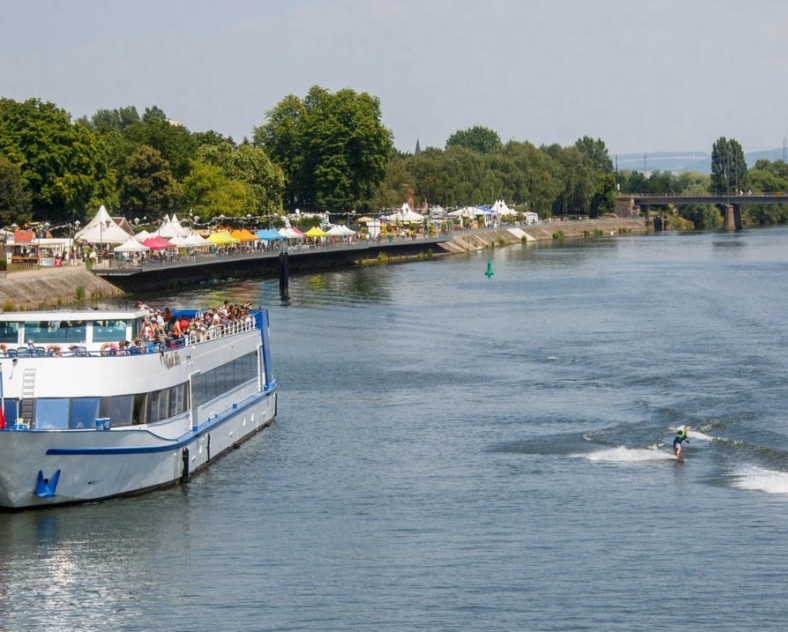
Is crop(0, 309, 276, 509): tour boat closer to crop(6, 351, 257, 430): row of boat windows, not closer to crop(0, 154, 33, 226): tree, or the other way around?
crop(6, 351, 257, 430): row of boat windows

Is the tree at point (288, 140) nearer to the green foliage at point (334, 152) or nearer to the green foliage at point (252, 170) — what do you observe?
the green foliage at point (334, 152)

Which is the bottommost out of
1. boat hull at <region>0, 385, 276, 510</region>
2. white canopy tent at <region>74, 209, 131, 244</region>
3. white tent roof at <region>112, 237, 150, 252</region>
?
boat hull at <region>0, 385, 276, 510</region>

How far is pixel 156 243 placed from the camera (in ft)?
375

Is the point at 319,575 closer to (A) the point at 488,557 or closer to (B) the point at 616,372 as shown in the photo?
(A) the point at 488,557

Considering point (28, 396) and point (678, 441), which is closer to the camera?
point (28, 396)

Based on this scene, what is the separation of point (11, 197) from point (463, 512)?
8884 cm

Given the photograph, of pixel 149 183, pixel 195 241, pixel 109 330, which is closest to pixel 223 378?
pixel 109 330

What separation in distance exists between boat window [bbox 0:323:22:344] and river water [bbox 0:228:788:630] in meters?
5.72

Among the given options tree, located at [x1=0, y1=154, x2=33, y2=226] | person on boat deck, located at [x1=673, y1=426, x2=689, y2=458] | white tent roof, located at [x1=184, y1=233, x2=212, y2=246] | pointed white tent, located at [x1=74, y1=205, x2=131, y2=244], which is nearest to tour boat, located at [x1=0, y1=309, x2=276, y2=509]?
person on boat deck, located at [x1=673, y1=426, x2=689, y2=458]

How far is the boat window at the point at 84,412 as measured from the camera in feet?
120

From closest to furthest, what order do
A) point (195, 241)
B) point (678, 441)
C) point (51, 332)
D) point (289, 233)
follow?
point (51, 332) < point (678, 441) < point (195, 241) < point (289, 233)

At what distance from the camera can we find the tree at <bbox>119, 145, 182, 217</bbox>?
15238 centimetres

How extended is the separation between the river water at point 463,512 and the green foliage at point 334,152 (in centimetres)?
10894

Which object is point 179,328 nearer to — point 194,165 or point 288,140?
point 194,165
